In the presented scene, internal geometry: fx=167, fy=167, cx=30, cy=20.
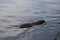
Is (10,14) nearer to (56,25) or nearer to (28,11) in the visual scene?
(28,11)

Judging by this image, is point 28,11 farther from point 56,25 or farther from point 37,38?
point 37,38

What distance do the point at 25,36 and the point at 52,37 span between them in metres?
0.43

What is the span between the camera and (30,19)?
3.42 meters

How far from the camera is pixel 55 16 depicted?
3.57 m

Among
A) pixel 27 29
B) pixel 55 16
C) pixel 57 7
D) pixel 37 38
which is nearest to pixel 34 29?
pixel 27 29

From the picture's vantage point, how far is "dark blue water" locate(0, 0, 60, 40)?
2682 millimetres

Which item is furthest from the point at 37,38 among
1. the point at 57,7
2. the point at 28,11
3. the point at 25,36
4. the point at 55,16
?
the point at 57,7

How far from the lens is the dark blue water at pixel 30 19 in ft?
8.80

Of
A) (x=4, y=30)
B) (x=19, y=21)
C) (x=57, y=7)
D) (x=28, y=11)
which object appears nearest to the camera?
(x=4, y=30)

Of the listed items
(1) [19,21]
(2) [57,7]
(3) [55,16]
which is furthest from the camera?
(2) [57,7]

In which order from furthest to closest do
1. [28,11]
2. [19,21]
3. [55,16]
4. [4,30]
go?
[28,11] < [55,16] < [19,21] < [4,30]

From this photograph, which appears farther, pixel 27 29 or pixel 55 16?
pixel 55 16

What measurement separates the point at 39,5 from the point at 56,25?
1436 millimetres

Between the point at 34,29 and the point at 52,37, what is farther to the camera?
the point at 34,29
